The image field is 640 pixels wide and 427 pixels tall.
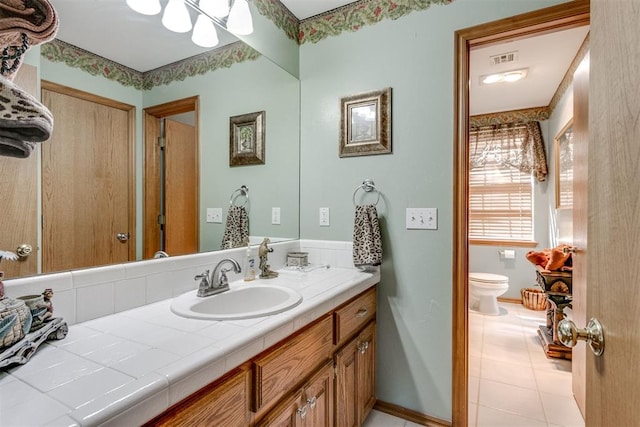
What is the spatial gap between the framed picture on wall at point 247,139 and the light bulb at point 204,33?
367 millimetres

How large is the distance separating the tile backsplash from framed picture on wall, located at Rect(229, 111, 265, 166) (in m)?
0.55

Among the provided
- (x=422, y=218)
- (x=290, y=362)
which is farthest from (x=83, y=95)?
(x=422, y=218)

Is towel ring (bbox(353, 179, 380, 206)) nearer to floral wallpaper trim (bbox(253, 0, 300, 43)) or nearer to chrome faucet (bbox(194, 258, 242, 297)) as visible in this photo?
chrome faucet (bbox(194, 258, 242, 297))

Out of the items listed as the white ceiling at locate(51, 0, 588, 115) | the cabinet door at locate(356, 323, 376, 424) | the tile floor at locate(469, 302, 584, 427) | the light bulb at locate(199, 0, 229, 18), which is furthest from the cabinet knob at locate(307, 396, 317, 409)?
the light bulb at locate(199, 0, 229, 18)

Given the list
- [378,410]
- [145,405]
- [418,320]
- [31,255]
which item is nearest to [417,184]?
[418,320]

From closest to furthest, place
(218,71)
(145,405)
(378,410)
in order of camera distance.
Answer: (145,405), (218,71), (378,410)

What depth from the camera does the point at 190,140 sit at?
57.1 inches

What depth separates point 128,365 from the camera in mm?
675

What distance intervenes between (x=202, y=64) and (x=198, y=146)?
0.39 metres

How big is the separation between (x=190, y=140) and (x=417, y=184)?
1.17 metres

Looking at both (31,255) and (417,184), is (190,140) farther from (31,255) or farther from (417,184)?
(417,184)

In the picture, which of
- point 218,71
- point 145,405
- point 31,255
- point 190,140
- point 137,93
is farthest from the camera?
point 218,71

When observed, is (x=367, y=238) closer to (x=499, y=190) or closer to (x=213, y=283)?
(x=213, y=283)

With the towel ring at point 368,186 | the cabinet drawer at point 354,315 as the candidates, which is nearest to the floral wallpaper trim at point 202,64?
the towel ring at point 368,186
